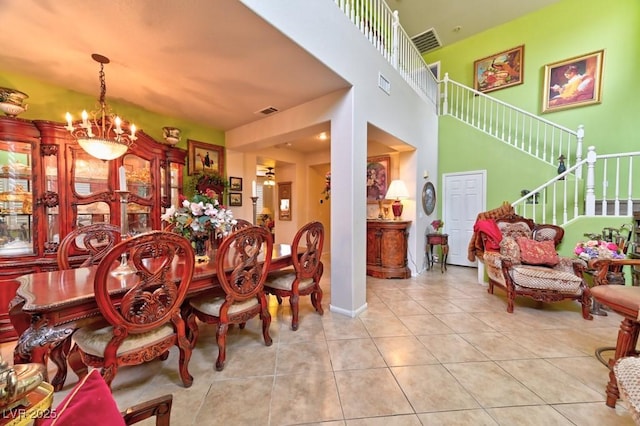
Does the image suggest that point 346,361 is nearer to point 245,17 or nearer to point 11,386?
point 11,386

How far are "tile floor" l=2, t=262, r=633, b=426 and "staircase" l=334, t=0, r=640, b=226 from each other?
197 centimetres

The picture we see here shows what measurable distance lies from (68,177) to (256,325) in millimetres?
2545

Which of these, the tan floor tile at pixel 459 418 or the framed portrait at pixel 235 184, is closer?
the tan floor tile at pixel 459 418

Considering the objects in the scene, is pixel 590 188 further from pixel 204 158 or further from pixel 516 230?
pixel 204 158

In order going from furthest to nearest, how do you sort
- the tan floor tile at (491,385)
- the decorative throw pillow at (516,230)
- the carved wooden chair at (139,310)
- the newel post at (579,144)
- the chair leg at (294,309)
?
the newel post at (579,144), the decorative throw pillow at (516,230), the chair leg at (294,309), the tan floor tile at (491,385), the carved wooden chair at (139,310)

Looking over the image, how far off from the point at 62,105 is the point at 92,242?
1.73 m

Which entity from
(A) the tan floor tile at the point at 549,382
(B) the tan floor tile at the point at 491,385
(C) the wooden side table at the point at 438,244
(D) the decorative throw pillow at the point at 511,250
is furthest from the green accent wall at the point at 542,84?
(B) the tan floor tile at the point at 491,385

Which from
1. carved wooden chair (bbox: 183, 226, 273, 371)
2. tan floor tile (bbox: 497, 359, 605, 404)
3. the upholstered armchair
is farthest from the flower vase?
the upholstered armchair

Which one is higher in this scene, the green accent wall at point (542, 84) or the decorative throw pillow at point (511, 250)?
the green accent wall at point (542, 84)

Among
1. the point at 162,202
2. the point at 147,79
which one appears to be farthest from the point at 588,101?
the point at 162,202

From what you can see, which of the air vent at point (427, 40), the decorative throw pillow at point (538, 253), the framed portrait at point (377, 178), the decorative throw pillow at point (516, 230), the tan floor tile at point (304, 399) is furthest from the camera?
the air vent at point (427, 40)

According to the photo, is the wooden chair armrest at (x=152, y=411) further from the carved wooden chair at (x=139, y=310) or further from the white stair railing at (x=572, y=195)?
the white stair railing at (x=572, y=195)

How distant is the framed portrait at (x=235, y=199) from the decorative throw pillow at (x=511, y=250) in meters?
4.14

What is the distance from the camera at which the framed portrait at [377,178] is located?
491 centimetres
